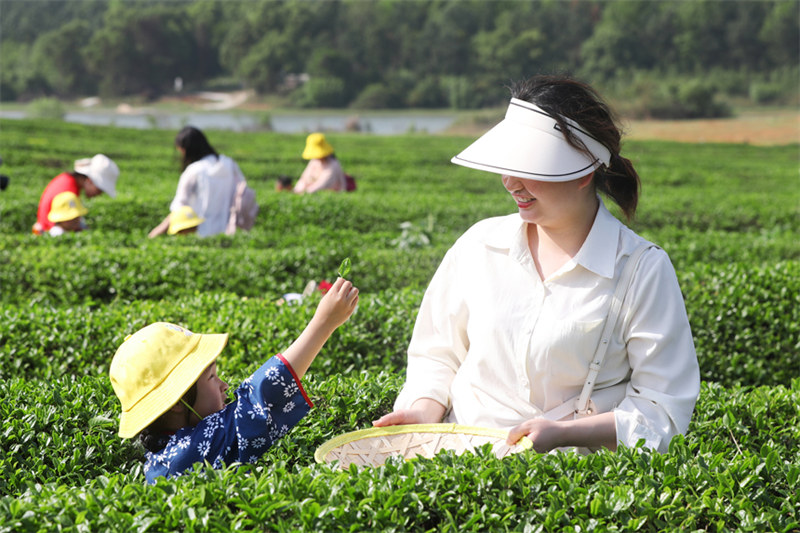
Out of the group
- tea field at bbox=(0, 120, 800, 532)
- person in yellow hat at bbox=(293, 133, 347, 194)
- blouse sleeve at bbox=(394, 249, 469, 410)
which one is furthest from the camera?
person in yellow hat at bbox=(293, 133, 347, 194)

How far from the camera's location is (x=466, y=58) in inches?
3007

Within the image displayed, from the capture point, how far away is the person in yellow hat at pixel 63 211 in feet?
25.3

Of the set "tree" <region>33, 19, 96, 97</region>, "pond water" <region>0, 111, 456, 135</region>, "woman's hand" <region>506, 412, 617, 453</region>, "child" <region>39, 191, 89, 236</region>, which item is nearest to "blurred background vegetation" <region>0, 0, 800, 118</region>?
"tree" <region>33, 19, 96, 97</region>

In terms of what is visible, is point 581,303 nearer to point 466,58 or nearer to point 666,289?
point 666,289

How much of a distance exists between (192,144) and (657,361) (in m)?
6.14

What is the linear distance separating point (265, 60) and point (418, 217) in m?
68.9

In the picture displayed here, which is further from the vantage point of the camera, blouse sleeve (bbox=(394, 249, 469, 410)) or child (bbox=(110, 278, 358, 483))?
blouse sleeve (bbox=(394, 249, 469, 410))

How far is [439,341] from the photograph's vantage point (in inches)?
109

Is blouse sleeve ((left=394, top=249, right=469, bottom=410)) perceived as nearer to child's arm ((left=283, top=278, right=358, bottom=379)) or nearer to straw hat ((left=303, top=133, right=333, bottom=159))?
child's arm ((left=283, top=278, right=358, bottom=379))

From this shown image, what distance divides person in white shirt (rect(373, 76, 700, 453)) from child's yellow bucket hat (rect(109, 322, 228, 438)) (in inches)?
24.1

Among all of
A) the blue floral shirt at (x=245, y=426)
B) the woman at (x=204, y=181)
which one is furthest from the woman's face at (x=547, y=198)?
the woman at (x=204, y=181)

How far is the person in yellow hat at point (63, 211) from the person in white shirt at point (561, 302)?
6040mm

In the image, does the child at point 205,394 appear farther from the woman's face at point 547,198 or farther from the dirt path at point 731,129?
the dirt path at point 731,129

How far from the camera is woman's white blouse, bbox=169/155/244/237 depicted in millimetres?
7626
